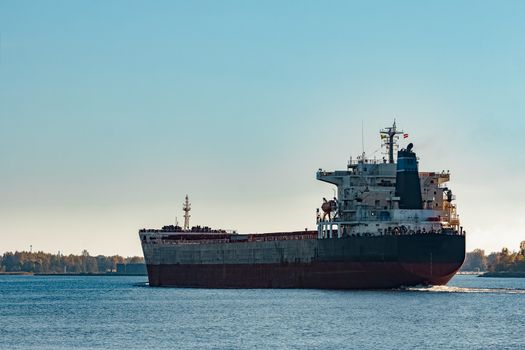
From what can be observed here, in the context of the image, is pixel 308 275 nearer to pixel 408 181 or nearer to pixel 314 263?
pixel 314 263

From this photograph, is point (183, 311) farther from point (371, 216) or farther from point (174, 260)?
point (174, 260)

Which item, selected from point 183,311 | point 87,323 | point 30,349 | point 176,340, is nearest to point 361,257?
point 183,311

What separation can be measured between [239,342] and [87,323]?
14213mm

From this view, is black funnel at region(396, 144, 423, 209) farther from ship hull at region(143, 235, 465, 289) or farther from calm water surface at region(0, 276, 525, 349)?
calm water surface at region(0, 276, 525, 349)

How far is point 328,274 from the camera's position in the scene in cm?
8562

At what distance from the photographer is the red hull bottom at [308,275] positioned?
79.1 meters

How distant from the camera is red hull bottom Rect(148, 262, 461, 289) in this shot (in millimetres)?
79125

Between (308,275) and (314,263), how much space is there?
1449mm

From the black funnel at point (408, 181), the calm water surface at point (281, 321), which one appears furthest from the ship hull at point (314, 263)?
the black funnel at point (408, 181)

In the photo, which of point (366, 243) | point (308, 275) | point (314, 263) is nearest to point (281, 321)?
point (366, 243)

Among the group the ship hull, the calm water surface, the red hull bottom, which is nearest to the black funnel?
the ship hull

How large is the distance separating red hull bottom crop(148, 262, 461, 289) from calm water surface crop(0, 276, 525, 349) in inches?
54.2

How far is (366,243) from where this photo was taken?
80.9m

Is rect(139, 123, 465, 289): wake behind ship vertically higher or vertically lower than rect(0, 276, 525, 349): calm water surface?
higher
